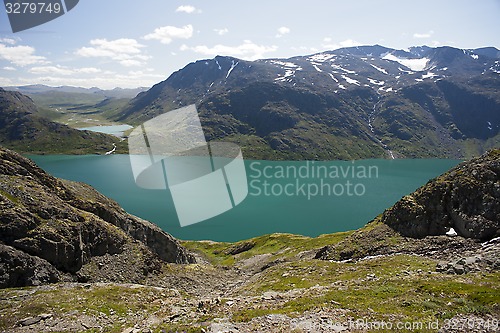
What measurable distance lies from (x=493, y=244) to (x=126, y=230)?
44.1m

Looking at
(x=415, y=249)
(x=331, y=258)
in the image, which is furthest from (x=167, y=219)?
(x=415, y=249)

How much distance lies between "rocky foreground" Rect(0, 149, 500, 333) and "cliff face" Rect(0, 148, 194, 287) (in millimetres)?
122

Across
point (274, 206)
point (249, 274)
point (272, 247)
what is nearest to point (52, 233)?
point (249, 274)

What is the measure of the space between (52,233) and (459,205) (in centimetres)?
4510

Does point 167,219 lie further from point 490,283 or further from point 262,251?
point 490,283

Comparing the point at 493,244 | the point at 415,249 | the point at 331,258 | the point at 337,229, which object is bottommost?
the point at 337,229

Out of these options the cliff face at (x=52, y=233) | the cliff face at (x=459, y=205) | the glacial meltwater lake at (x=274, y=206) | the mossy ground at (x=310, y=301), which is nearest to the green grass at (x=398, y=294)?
the mossy ground at (x=310, y=301)

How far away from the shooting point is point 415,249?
3519cm

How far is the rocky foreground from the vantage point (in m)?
18.7

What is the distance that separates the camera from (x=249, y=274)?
50.8m

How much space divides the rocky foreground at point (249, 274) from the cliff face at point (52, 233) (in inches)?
4.8

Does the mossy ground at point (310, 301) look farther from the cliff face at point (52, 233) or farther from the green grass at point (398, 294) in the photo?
the cliff face at point (52, 233)

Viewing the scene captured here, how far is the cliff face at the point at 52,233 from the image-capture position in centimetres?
A: 2759

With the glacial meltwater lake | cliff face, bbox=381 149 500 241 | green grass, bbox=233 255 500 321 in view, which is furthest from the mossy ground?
the glacial meltwater lake
